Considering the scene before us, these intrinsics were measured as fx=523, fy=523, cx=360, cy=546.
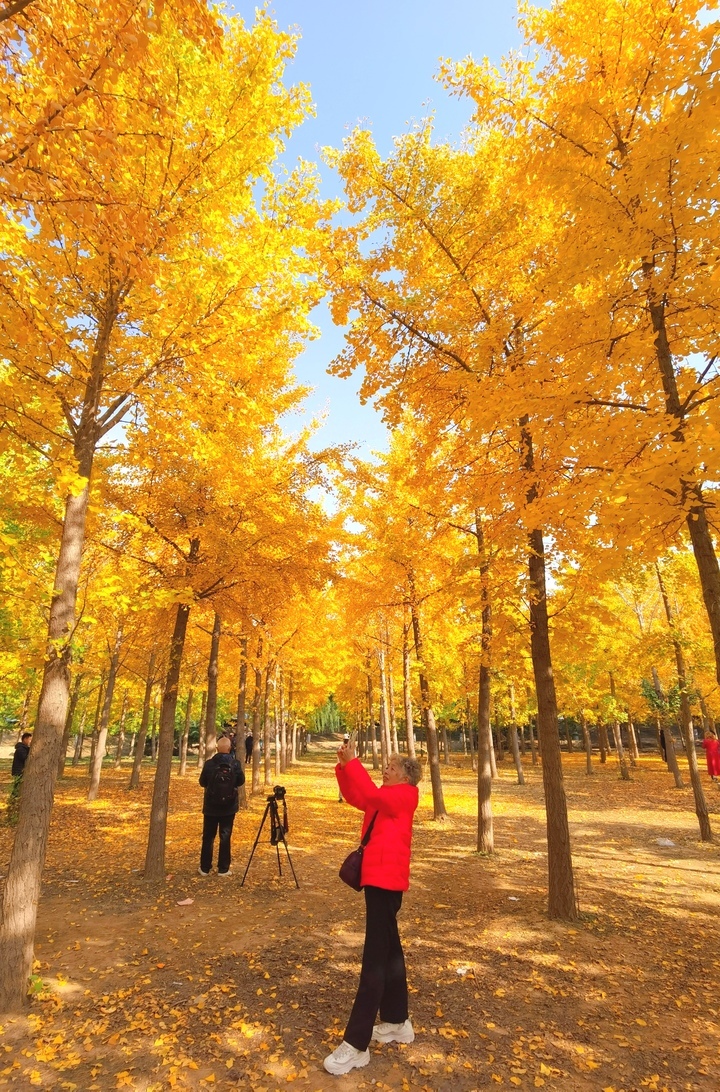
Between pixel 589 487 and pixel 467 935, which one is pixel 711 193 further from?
pixel 467 935

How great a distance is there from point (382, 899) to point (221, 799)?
4790mm

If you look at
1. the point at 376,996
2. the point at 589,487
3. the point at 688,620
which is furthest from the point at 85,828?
the point at 688,620

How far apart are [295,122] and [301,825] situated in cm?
1286

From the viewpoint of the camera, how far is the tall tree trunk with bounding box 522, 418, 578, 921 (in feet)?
19.7

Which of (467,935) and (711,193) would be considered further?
(467,935)

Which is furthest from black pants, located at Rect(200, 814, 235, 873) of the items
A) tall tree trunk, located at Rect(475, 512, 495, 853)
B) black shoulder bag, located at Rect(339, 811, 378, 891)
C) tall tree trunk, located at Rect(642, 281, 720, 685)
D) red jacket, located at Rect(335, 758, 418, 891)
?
tall tree trunk, located at Rect(642, 281, 720, 685)

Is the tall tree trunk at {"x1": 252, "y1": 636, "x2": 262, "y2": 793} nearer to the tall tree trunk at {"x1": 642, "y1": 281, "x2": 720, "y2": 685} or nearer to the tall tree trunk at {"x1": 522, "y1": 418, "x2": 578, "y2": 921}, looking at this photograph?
the tall tree trunk at {"x1": 522, "y1": 418, "x2": 578, "y2": 921}

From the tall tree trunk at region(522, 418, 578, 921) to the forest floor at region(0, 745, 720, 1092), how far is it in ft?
1.14

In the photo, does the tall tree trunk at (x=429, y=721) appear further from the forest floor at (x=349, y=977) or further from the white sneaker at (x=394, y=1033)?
the white sneaker at (x=394, y=1033)

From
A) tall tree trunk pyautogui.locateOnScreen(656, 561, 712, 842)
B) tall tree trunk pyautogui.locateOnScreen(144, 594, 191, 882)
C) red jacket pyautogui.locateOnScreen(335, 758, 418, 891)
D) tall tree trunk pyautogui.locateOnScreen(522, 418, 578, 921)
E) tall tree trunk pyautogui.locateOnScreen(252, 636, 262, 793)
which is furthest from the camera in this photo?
tall tree trunk pyautogui.locateOnScreen(252, 636, 262, 793)

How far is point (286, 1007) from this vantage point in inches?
158

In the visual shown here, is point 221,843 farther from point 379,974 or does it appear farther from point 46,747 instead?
point 379,974

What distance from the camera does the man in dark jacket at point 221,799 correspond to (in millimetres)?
7570

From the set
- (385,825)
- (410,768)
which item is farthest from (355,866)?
(410,768)
